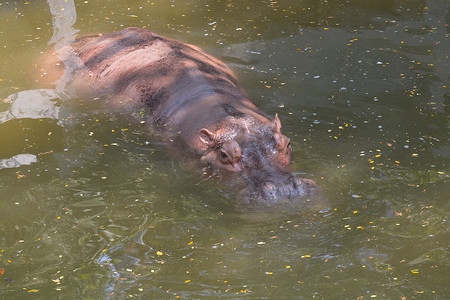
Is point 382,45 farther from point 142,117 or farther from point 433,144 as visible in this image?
point 142,117

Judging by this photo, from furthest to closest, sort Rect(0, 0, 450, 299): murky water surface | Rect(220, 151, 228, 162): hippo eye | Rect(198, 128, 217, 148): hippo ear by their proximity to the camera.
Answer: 1. Rect(198, 128, 217, 148): hippo ear
2. Rect(220, 151, 228, 162): hippo eye
3. Rect(0, 0, 450, 299): murky water surface

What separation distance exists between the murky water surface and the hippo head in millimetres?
221

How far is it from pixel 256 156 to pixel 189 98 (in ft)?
5.41

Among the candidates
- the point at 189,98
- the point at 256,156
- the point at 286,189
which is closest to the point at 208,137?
the point at 256,156

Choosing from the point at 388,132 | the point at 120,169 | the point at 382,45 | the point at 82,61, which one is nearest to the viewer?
the point at 120,169

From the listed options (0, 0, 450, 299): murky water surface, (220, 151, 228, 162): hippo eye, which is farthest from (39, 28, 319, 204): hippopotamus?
(0, 0, 450, 299): murky water surface

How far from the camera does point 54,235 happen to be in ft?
20.3

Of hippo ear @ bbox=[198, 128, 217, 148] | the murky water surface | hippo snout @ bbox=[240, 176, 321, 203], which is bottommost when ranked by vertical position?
the murky water surface

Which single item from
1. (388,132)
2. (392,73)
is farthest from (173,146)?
(392,73)

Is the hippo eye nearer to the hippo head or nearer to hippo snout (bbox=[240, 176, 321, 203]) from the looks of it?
the hippo head

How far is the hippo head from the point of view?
644 cm

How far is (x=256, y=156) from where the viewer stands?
6.98 meters

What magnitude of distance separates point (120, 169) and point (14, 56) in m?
4.56

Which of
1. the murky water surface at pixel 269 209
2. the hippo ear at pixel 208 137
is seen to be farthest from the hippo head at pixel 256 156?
the murky water surface at pixel 269 209
